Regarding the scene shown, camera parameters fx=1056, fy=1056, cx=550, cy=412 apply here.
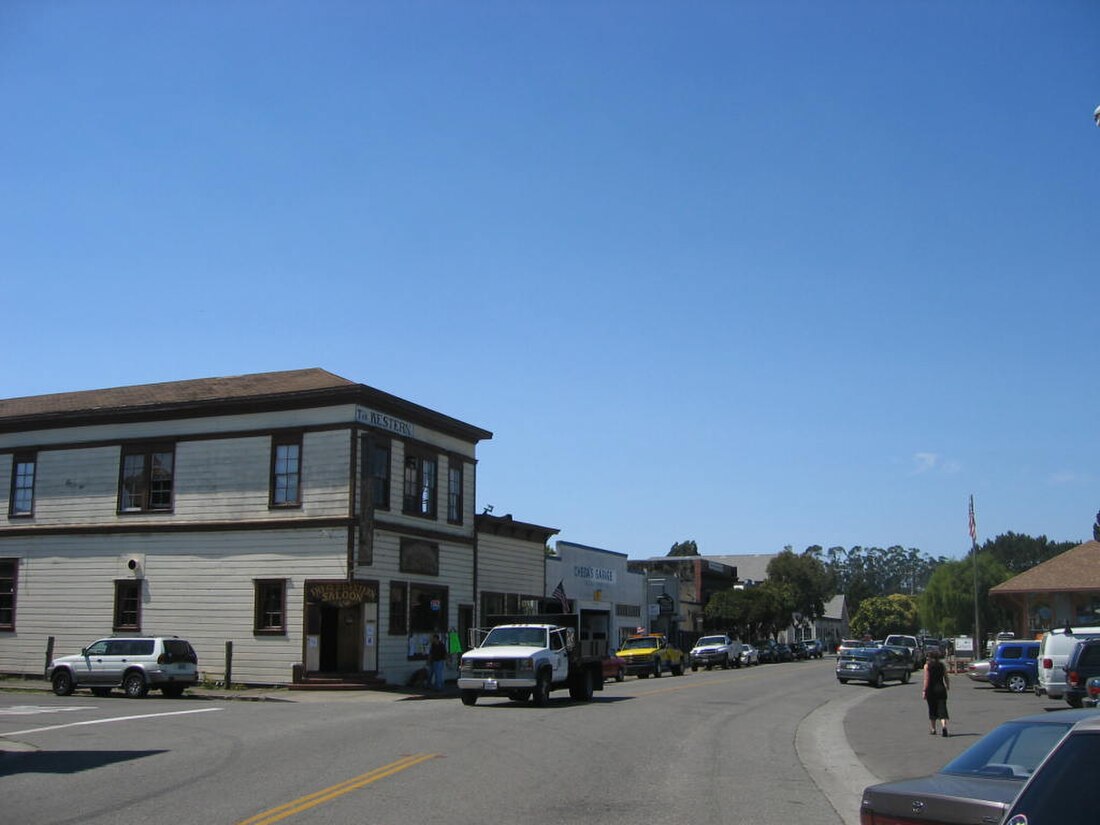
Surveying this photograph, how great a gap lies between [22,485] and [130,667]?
43.1 ft

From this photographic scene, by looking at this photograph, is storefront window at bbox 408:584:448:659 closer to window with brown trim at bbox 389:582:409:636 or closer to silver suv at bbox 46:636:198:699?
window with brown trim at bbox 389:582:409:636

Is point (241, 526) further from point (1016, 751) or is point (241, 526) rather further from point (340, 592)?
point (1016, 751)

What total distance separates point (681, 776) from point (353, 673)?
65.8ft

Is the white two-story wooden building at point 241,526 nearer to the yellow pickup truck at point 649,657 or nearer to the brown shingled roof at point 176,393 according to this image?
the brown shingled roof at point 176,393

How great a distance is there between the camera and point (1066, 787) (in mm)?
4609

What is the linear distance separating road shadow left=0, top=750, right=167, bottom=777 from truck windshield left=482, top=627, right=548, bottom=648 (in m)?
11.9

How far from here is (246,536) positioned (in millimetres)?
33469

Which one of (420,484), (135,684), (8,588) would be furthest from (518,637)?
(8,588)

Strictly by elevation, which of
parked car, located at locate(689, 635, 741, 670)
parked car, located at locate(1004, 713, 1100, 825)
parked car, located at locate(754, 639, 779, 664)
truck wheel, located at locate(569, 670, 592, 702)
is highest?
parked car, located at locate(1004, 713, 1100, 825)

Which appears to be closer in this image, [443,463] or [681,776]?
[681,776]

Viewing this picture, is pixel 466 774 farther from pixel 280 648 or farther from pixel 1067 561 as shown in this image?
pixel 1067 561

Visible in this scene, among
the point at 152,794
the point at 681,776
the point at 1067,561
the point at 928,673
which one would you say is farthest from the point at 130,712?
the point at 1067,561

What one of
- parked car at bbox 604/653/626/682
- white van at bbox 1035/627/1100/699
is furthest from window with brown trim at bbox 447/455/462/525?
white van at bbox 1035/627/1100/699

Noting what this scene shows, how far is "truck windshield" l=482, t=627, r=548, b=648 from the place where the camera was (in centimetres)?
2664
